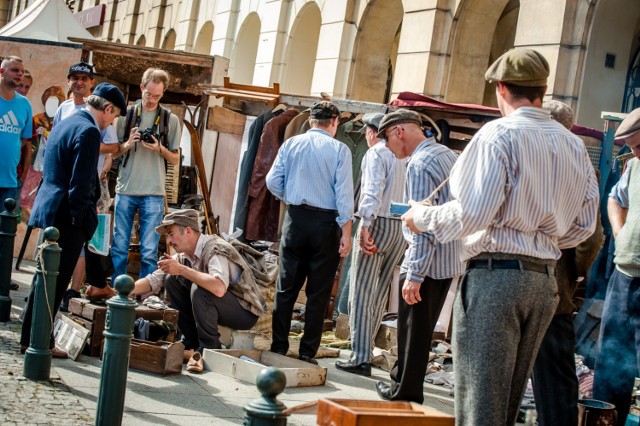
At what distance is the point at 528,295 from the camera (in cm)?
416

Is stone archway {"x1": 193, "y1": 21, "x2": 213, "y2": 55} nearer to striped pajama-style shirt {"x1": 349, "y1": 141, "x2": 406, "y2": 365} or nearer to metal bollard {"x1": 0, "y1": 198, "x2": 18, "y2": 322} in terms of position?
metal bollard {"x1": 0, "y1": 198, "x2": 18, "y2": 322}

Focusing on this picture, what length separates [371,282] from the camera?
7855 mm

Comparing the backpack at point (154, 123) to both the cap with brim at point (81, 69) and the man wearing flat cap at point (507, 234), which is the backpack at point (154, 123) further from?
the man wearing flat cap at point (507, 234)

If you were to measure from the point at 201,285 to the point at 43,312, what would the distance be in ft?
4.32

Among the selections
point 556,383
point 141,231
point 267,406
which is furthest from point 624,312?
point 141,231

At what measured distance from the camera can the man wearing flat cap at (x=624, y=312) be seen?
5.96 meters

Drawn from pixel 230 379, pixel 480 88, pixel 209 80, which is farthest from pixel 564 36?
pixel 230 379

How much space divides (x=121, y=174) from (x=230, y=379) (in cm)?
297

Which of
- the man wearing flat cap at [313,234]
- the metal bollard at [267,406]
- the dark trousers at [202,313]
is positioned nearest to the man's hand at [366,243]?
the man wearing flat cap at [313,234]

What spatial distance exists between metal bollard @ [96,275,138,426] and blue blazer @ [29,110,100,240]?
181 centimetres

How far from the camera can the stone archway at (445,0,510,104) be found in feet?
44.6

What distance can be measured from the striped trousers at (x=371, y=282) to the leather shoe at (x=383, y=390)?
70cm

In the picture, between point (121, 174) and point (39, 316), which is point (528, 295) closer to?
point (39, 316)

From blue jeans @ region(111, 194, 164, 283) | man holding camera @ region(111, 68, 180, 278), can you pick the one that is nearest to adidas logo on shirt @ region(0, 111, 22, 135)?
man holding camera @ region(111, 68, 180, 278)
